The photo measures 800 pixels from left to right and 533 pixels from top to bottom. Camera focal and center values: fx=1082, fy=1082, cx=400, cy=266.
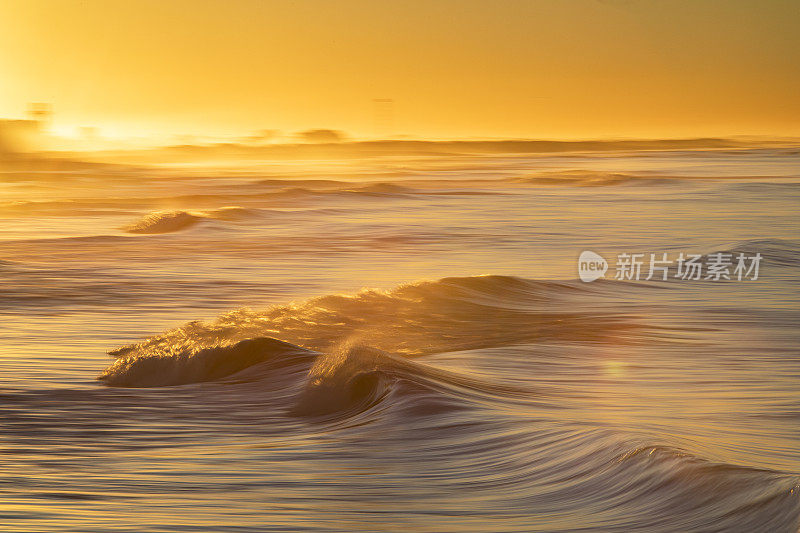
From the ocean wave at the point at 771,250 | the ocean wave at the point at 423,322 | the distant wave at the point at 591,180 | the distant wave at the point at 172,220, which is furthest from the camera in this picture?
the distant wave at the point at 591,180

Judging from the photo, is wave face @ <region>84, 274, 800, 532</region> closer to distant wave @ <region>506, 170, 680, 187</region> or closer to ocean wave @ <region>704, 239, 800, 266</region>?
ocean wave @ <region>704, 239, 800, 266</region>

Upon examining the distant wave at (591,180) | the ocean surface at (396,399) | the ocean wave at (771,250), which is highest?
the distant wave at (591,180)

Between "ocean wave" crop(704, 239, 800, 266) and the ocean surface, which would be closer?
the ocean surface

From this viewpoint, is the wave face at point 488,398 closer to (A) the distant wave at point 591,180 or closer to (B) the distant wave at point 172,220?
(B) the distant wave at point 172,220

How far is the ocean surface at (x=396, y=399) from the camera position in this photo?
5.36 metres

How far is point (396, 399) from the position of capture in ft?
24.7

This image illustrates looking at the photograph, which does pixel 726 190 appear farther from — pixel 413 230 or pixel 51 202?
pixel 51 202

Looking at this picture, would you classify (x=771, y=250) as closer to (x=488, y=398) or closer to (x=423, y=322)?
(x=423, y=322)

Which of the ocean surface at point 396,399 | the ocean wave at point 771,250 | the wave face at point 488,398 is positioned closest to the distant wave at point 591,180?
the ocean wave at point 771,250

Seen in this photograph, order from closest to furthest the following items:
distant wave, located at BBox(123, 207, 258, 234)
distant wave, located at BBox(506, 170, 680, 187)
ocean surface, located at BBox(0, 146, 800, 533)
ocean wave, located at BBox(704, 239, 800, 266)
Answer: ocean surface, located at BBox(0, 146, 800, 533) → ocean wave, located at BBox(704, 239, 800, 266) → distant wave, located at BBox(123, 207, 258, 234) → distant wave, located at BBox(506, 170, 680, 187)

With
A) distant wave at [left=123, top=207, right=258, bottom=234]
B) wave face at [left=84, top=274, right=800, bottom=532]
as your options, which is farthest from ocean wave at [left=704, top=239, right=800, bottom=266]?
distant wave at [left=123, top=207, right=258, bottom=234]

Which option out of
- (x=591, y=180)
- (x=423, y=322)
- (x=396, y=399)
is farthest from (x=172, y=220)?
(x=591, y=180)

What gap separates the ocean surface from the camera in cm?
536

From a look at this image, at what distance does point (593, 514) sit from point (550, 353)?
4.38 meters
